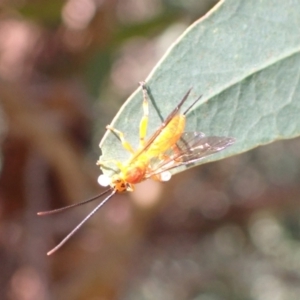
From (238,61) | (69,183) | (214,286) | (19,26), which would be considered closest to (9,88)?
(69,183)

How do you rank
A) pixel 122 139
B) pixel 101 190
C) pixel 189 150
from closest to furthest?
pixel 122 139
pixel 189 150
pixel 101 190

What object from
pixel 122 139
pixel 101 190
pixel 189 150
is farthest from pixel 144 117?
pixel 101 190

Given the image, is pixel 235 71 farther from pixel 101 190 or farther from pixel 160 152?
pixel 101 190

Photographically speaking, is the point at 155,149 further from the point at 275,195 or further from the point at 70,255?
the point at 275,195

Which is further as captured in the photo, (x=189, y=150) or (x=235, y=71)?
(x=189, y=150)

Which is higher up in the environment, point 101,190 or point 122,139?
point 101,190

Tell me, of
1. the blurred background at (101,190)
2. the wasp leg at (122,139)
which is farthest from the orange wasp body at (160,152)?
the blurred background at (101,190)

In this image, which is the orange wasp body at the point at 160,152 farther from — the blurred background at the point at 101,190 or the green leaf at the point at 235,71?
the blurred background at the point at 101,190
